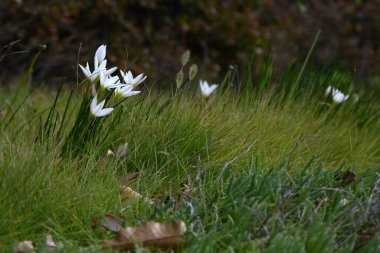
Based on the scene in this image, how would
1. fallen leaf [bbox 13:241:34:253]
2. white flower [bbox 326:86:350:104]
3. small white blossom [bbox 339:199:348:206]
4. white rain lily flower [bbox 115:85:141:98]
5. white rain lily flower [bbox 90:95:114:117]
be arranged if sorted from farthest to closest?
1. white flower [bbox 326:86:350:104]
2. white rain lily flower [bbox 115:85:141:98]
3. white rain lily flower [bbox 90:95:114:117]
4. small white blossom [bbox 339:199:348:206]
5. fallen leaf [bbox 13:241:34:253]

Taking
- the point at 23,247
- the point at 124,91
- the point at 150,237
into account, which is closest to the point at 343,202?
the point at 150,237

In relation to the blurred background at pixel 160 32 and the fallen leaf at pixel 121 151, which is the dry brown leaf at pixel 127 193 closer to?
the fallen leaf at pixel 121 151

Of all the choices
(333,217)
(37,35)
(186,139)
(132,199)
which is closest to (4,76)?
(37,35)

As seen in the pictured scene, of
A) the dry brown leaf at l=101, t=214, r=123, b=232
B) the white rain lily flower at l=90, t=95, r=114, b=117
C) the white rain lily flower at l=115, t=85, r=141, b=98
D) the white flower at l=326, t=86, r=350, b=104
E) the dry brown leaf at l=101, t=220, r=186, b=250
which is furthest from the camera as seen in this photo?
the white flower at l=326, t=86, r=350, b=104

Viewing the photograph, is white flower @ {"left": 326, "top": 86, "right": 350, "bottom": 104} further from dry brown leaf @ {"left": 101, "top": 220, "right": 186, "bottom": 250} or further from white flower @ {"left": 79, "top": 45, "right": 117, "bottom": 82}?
dry brown leaf @ {"left": 101, "top": 220, "right": 186, "bottom": 250}

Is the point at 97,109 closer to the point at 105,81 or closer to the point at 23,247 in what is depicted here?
the point at 105,81

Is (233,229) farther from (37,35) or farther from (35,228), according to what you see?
(37,35)

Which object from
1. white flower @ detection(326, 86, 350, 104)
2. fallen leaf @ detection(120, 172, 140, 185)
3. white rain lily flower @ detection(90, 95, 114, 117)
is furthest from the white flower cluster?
white flower @ detection(326, 86, 350, 104)
